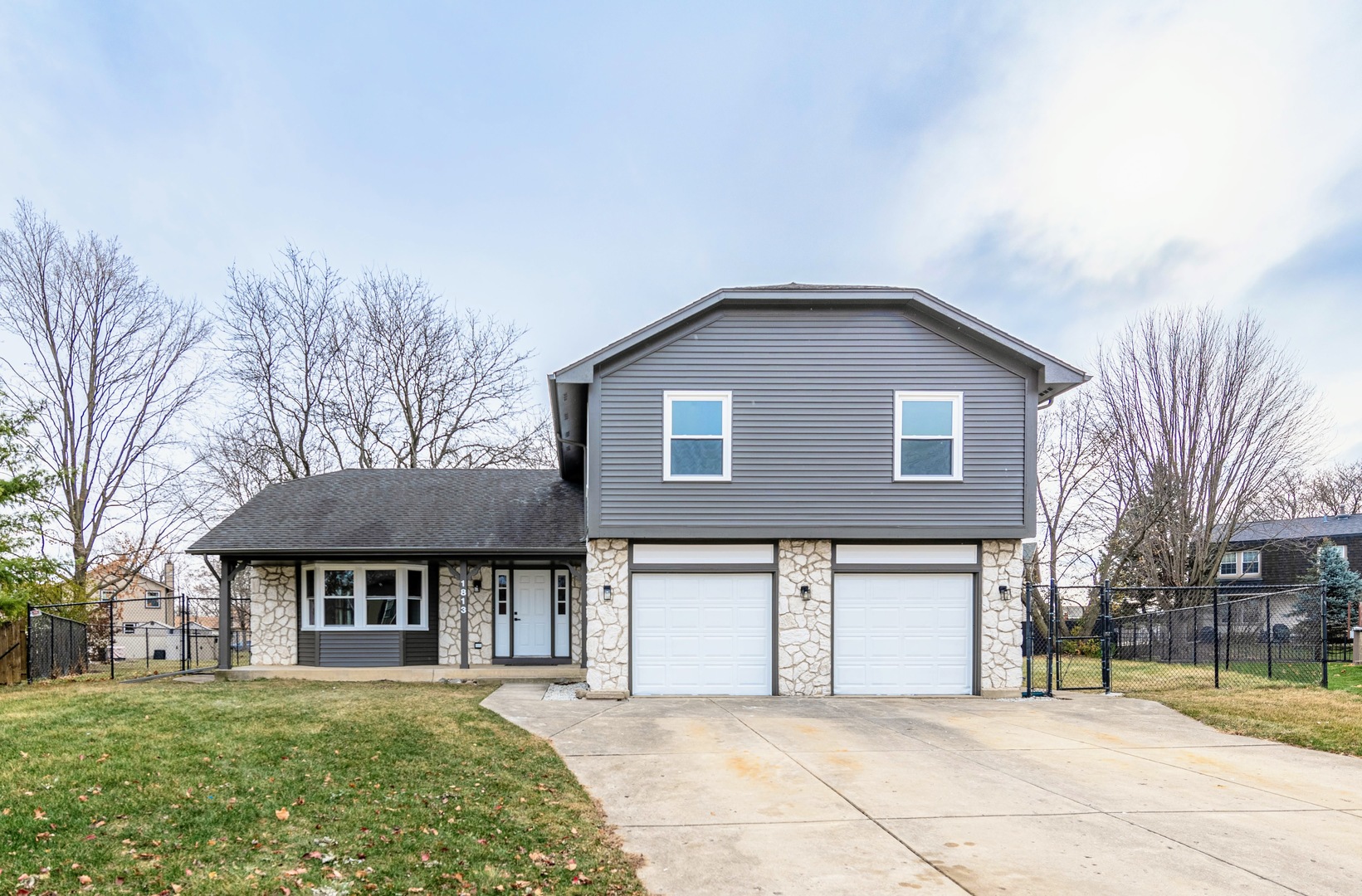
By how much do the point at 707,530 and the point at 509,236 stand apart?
46.6ft

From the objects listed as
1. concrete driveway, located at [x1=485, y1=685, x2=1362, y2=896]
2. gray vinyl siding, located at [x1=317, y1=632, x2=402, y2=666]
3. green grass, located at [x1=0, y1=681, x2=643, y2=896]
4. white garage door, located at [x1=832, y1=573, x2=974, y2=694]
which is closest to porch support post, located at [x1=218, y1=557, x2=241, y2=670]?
gray vinyl siding, located at [x1=317, y1=632, x2=402, y2=666]

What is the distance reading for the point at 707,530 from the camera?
38.0 feet

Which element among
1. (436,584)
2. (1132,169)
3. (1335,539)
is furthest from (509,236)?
(1335,539)

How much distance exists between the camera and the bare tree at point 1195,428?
20781 mm

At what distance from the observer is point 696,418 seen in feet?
38.7

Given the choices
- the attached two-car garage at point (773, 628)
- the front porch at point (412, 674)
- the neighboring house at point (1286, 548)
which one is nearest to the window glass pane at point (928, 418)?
the attached two-car garage at point (773, 628)

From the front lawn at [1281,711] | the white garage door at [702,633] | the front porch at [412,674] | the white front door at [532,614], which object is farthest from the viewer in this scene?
the white front door at [532,614]

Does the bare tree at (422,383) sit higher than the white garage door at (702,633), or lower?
higher

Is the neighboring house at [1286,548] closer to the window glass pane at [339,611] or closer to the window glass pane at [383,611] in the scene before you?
the window glass pane at [383,611]

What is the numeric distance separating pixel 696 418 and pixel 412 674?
7437mm

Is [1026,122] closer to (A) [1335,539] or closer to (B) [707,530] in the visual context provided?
(B) [707,530]

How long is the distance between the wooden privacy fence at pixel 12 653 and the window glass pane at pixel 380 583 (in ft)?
18.6

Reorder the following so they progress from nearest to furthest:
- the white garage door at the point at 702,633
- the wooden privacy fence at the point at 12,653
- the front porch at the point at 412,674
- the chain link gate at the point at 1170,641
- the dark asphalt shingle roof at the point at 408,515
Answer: the white garage door at the point at 702,633, the chain link gate at the point at 1170,641, the wooden privacy fence at the point at 12,653, the front porch at the point at 412,674, the dark asphalt shingle roof at the point at 408,515

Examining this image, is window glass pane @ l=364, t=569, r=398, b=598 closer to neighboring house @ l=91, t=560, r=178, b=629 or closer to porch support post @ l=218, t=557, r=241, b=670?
porch support post @ l=218, t=557, r=241, b=670
